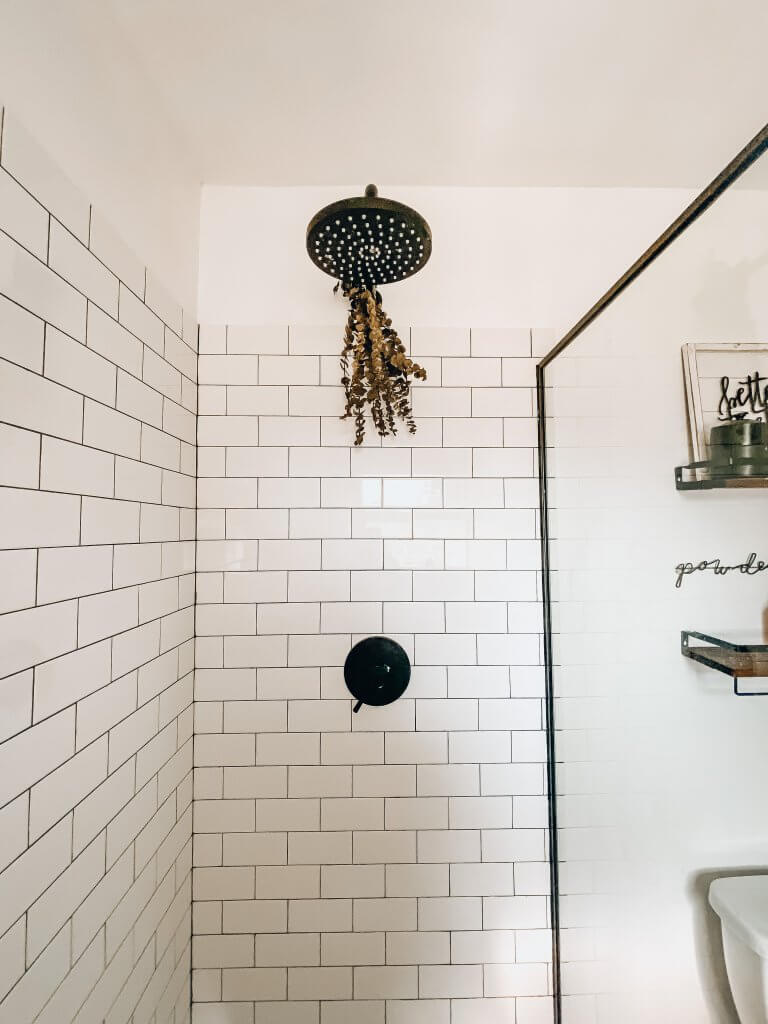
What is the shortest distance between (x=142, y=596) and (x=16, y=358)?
511 millimetres

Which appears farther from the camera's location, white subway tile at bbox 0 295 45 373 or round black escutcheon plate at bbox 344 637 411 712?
round black escutcheon plate at bbox 344 637 411 712

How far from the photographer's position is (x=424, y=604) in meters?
1.36

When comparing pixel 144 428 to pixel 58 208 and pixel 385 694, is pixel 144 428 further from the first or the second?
pixel 385 694

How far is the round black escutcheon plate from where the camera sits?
1282 millimetres

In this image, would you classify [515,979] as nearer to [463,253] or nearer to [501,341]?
[501,341]

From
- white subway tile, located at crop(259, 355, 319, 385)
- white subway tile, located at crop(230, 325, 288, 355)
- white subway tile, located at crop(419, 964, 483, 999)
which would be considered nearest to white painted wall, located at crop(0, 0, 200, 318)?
white subway tile, located at crop(230, 325, 288, 355)

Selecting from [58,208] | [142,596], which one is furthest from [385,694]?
[58,208]

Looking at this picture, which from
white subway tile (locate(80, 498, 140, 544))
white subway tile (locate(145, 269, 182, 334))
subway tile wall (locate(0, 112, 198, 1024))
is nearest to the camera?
subway tile wall (locate(0, 112, 198, 1024))

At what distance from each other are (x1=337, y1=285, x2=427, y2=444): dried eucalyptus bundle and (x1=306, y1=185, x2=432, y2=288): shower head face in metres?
0.07

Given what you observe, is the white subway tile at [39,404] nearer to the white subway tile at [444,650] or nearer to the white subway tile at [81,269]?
the white subway tile at [81,269]

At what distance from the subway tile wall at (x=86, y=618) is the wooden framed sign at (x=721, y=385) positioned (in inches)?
33.9

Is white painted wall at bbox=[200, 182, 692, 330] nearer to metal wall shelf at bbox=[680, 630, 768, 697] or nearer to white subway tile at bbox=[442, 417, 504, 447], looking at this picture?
white subway tile at bbox=[442, 417, 504, 447]

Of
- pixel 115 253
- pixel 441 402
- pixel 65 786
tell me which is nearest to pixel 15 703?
pixel 65 786

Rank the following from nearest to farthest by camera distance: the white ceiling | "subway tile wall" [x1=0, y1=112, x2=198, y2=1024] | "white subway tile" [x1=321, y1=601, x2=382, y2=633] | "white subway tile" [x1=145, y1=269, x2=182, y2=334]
→ "subway tile wall" [x1=0, y1=112, x2=198, y2=1024] → the white ceiling → "white subway tile" [x1=145, y1=269, x2=182, y2=334] → "white subway tile" [x1=321, y1=601, x2=382, y2=633]
